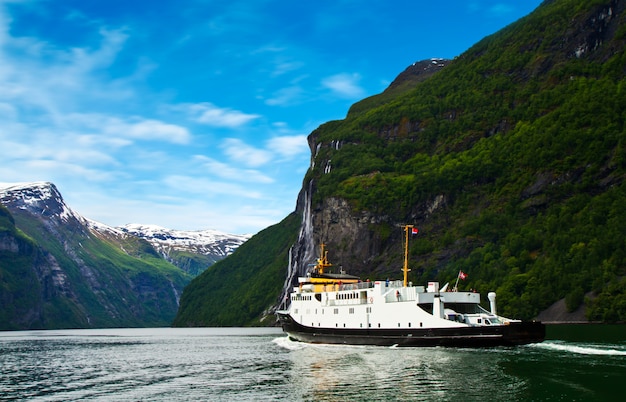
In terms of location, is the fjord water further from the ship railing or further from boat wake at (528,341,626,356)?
the ship railing

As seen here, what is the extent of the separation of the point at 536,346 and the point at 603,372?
73.9 feet

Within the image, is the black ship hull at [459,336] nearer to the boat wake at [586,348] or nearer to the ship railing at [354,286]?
the boat wake at [586,348]

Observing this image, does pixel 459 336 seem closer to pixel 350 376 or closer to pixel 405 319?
pixel 405 319

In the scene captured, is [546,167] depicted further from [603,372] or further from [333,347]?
[603,372]

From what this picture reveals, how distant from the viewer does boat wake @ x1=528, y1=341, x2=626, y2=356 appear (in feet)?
217

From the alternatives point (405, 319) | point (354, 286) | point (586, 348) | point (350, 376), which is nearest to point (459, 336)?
point (405, 319)

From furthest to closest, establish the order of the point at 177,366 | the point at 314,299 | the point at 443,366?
the point at 314,299, the point at 177,366, the point at 443,366

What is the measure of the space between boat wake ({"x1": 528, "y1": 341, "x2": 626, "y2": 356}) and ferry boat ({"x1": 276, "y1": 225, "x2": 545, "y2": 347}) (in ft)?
7.41

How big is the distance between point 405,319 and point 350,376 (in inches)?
955

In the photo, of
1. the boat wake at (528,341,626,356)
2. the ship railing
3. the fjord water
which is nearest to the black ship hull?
the fjord water

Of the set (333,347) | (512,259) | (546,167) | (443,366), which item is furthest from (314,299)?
(546,167)

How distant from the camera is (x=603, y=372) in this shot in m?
53.4

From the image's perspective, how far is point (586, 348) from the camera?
70.4 m

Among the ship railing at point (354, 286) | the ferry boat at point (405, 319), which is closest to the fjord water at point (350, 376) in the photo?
the ferry boat at point (405, 319)
